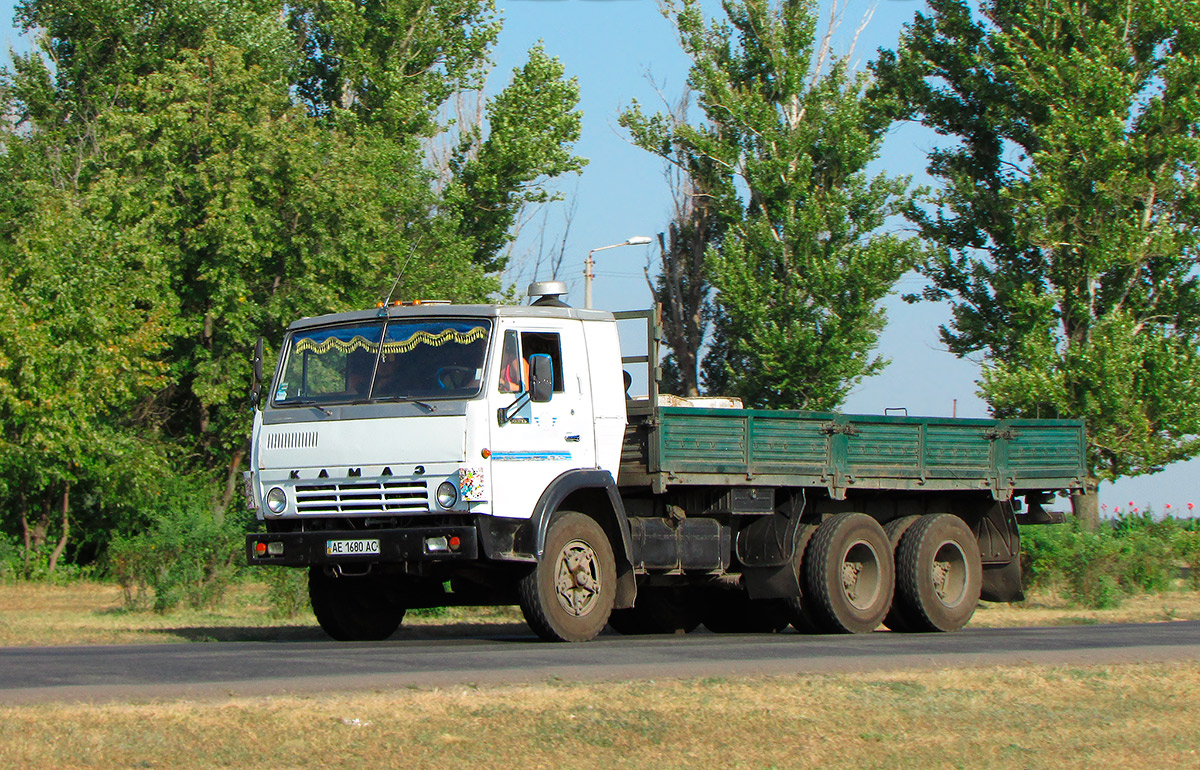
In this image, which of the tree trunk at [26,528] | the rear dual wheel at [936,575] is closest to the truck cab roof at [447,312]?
the rear dual wheel at [936,575]

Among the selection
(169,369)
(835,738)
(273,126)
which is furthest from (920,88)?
(835,738)

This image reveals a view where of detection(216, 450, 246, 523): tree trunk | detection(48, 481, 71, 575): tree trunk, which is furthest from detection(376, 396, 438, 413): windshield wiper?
detection(216, 450, 246, 523): tree trunk

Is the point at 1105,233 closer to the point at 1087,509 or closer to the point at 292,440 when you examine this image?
the point at 1087,509

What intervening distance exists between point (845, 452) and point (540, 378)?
4.54 m

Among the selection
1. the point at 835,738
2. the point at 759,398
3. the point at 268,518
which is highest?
the point at 759,398

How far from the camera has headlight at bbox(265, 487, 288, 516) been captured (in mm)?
13078

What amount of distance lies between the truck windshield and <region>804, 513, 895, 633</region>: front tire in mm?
4777

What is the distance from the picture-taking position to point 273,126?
31344mm

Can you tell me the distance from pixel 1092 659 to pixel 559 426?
15.8ft

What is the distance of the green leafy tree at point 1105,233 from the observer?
32.7 meters

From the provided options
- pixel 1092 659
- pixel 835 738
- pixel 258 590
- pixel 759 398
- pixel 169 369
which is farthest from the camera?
pixel 759 398

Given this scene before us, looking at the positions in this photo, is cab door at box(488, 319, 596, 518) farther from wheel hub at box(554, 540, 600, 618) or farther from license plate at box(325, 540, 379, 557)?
license plate at box(325, 540, 379, 557)

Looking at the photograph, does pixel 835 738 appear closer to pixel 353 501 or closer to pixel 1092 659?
pixel 1092 659

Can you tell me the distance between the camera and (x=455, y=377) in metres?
12.8
